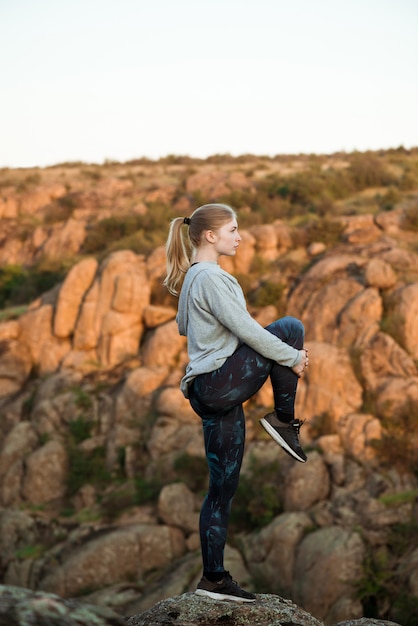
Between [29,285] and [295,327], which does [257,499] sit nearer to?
[295,327]

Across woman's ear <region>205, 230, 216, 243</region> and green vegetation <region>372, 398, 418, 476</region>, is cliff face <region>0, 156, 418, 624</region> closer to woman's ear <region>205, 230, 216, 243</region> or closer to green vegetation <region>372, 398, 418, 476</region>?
green vegetation <region>372, 398, 418, 476</region>

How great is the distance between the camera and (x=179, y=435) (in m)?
18.7

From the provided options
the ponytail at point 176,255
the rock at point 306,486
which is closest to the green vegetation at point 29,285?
the rock at point 306,486

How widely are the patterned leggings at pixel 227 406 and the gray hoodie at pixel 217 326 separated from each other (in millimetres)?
64

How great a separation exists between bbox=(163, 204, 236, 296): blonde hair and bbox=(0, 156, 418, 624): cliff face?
10.4 meters

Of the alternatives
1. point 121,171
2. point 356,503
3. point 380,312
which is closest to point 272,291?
point 380,312

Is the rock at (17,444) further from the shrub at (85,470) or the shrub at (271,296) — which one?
the shrub at (271,296)

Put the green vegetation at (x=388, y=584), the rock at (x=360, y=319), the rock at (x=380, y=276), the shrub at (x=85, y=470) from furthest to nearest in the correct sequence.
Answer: the shrub at (x=85, y=470) → the rock at (x=380, y=276) → the rock at (x=360, y=319) → the green vegetation at (x=388, y=584)

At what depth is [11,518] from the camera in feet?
60.3

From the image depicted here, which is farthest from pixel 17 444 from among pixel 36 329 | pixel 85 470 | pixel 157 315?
pixel 157 315

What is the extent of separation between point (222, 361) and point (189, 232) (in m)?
0.86

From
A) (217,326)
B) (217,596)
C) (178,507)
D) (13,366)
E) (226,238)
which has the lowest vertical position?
(178,507)

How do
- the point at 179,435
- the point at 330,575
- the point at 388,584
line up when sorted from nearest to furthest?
the point at 388,584
the point at 330,575
the point at 179,435

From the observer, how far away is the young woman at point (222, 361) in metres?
4.30
